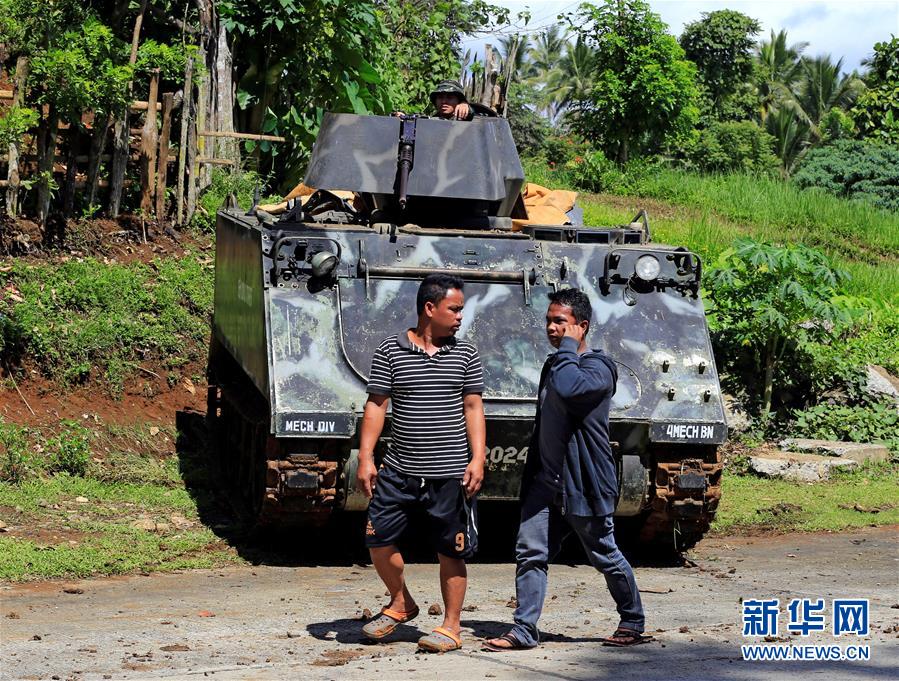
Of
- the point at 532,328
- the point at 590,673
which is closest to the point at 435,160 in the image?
the point at 532,328

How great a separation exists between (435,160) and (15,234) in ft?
17.9

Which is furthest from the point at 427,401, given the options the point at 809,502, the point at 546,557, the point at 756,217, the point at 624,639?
the point at 756,217

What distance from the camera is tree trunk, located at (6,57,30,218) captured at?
12594 millimetres

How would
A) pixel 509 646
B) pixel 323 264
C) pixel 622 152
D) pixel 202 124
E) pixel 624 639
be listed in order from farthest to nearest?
pixel 622 152
pixel 202 124
pixel 323 264
pixel 624 639
pixel 509 646

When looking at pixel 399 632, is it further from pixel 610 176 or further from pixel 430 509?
pixel 610 176

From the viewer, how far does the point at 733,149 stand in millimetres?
34844

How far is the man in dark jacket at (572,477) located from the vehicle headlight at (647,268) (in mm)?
2479

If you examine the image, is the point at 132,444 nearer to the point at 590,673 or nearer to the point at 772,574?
the point at 772,574

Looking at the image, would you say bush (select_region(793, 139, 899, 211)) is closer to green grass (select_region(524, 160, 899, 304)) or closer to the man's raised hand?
green grass (select_region(524, 160, 899, 304))

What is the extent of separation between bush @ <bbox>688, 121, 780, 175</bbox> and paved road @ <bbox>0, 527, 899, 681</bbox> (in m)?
25.6

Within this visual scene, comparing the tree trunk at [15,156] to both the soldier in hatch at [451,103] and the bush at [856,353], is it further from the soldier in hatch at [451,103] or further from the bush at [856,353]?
the bush at [856,353]

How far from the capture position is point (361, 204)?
975cm

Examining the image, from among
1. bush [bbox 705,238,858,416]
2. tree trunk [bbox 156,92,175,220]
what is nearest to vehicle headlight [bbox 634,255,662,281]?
→ bush [bbox 705,238,858,416]

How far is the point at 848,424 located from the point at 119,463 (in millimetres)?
6516
